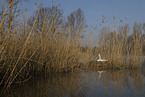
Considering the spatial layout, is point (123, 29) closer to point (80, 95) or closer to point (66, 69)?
point (66, 69)

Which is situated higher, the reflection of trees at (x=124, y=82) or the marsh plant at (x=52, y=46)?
the marsh plant at (x=52, y=46)

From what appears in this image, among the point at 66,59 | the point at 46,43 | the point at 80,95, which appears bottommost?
the point at 80,95

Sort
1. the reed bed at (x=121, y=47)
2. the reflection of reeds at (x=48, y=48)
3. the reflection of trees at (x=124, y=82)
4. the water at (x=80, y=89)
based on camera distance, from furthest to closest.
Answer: the reed bed at (x=121, y=47) → the reflection of reeds at (x=48, y=48) → the reflection of trees at (x=124, y=82) → the water at (x=80, y=89)

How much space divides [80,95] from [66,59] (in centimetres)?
119

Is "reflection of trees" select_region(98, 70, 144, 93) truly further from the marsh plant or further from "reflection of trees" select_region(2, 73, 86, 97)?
the marsh plant

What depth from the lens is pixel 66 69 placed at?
211 cm

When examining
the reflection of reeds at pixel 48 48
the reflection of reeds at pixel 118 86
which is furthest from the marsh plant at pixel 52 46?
the reflection of reeds at pixel 118 86

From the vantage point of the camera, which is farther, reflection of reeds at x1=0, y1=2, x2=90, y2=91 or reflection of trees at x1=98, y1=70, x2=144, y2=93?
reflection of reeds at x1=0, y1=2, x2=90, y2=91

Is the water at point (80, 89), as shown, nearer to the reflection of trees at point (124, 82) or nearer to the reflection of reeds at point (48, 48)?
the reflection of trees at point (124, 82)

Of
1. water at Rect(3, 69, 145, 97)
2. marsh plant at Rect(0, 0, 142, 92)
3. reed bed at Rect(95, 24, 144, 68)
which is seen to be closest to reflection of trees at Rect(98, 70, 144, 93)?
water at Rect(3, 69, 145, 97)

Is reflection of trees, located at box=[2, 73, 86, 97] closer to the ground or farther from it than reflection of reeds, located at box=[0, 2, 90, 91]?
closer to the ground

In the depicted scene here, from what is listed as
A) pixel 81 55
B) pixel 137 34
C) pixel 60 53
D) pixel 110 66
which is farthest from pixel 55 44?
pixel 137 34

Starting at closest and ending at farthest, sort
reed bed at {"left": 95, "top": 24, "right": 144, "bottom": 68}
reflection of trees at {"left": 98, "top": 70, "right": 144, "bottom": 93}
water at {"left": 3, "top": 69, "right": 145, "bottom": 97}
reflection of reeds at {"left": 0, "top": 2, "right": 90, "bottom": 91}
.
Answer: water at {"left": 3, "top": 69, "right": 145, "bottom": 97} → reflection of trees at {"left": 98, "top": 70, "right": 144, "bottom": 93} → reflection of reeds at {"left": 0, "top": 2, "right": 90, "bottom": 91} → reed bed at {"left": 95, "top": 24, "right": 144, "bottom": 68}

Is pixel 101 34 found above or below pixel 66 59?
above
